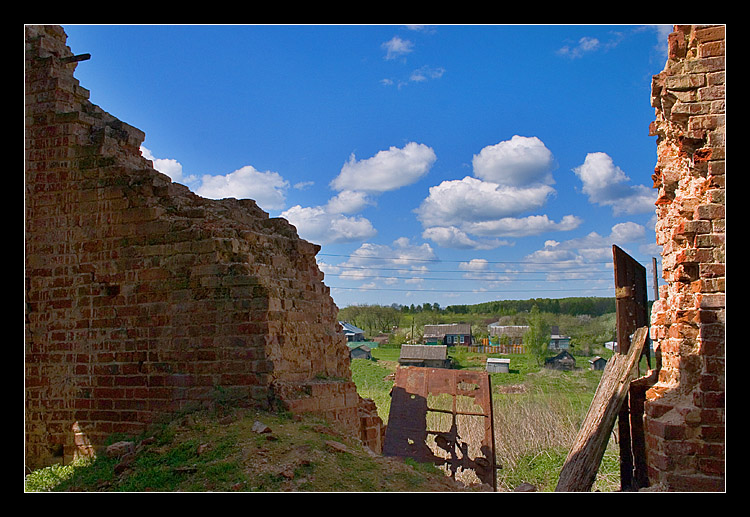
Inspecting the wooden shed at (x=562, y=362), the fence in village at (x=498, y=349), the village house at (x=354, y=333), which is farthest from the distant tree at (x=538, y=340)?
the village house at (x=354, y=333)

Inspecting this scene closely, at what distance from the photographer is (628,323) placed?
24.5 feet

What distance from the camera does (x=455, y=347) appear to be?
56344mm

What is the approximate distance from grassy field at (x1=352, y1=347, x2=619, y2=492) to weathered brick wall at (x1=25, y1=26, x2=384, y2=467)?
10516 mm

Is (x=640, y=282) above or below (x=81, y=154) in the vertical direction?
below

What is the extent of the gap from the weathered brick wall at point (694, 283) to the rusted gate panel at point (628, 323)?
23.4 inches

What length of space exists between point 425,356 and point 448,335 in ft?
59.4

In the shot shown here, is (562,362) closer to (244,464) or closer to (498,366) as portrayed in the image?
(498,366)

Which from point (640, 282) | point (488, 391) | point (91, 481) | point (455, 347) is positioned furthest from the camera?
point (455, 347)

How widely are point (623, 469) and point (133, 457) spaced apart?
555cm

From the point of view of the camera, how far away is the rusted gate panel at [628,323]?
632 centimetres

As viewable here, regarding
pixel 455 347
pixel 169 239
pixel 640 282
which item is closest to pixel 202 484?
pixel 169 239

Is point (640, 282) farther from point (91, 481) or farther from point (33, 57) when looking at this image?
point (33, 57)

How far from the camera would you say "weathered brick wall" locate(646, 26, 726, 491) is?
5.09 m

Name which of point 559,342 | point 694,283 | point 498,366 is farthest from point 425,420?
point 559,342
